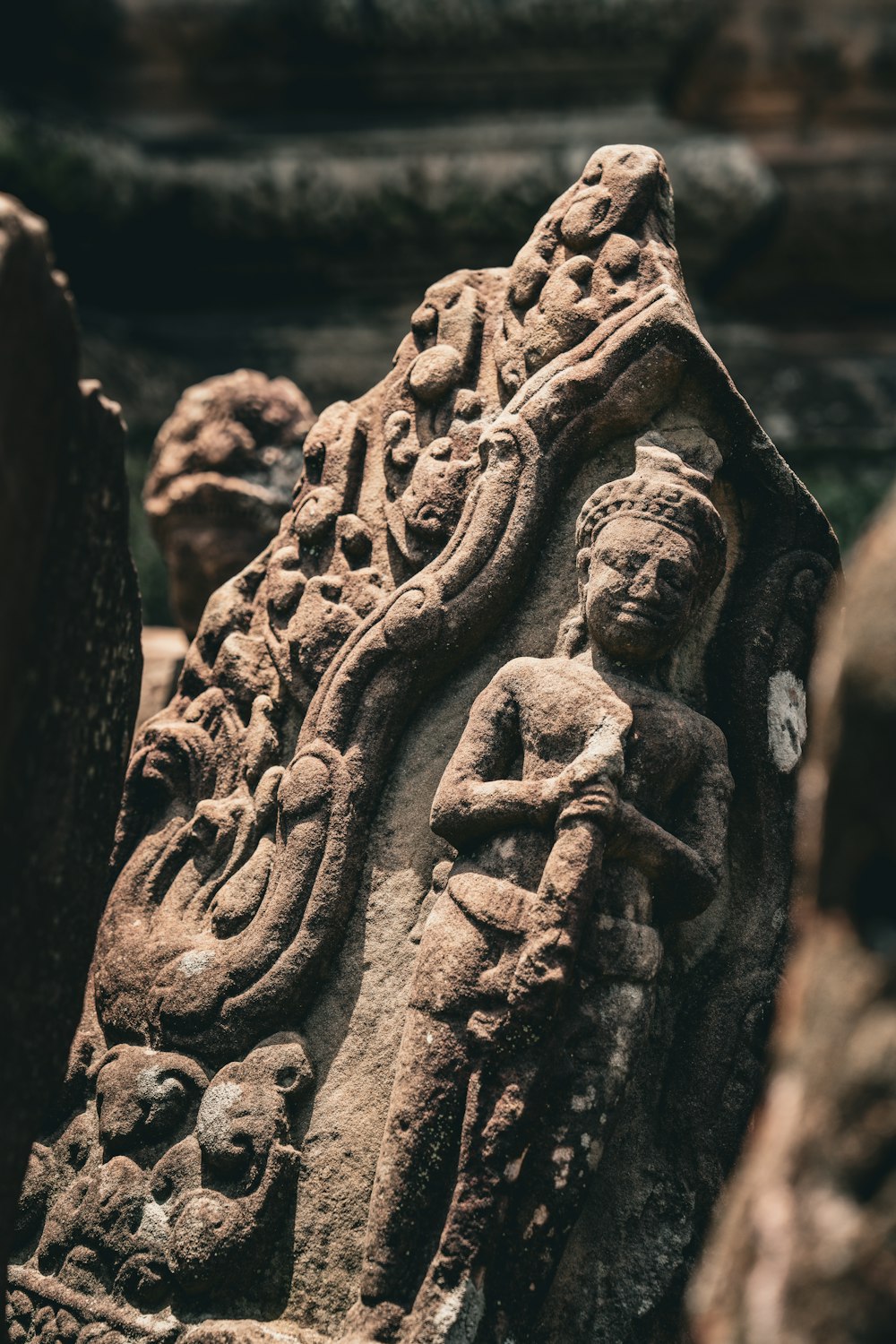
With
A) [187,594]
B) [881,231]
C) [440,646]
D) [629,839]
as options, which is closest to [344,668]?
[440,646]

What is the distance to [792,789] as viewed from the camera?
3.22 metres

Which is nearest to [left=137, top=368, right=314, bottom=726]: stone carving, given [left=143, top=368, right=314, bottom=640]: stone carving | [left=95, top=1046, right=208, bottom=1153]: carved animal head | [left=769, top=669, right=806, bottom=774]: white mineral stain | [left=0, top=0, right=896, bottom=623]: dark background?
[left=143, top=368, right=314, bottom=640]: stone carving

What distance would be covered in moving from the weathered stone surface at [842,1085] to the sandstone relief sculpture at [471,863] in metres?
1.16

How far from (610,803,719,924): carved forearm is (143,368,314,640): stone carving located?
8.20ft

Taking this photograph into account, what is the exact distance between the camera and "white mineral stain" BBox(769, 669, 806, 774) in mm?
3178

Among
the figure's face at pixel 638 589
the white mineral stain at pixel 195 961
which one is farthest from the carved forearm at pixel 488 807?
the white mineral stain at pixel 195 961

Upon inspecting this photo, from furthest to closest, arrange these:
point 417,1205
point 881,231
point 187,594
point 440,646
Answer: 1. point 881,231
2. point 187,594
3. point 440,646
4. point 417,1205

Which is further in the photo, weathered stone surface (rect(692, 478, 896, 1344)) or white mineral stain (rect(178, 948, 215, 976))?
white mineral stain (rect(178, 948, 215, 976))

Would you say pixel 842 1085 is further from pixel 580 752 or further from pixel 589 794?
pixel 580 752

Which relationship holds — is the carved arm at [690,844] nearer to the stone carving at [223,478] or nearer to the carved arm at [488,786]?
the carved arm at [488,786]

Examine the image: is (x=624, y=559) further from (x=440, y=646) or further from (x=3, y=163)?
(x=3, y=163)

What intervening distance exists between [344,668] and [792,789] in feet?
3.21

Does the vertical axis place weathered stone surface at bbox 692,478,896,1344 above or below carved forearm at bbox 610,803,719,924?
below

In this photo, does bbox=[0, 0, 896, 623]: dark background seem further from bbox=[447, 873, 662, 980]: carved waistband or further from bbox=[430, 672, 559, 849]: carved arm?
bbox=[447, 873, 662, 980]: carved waistband
